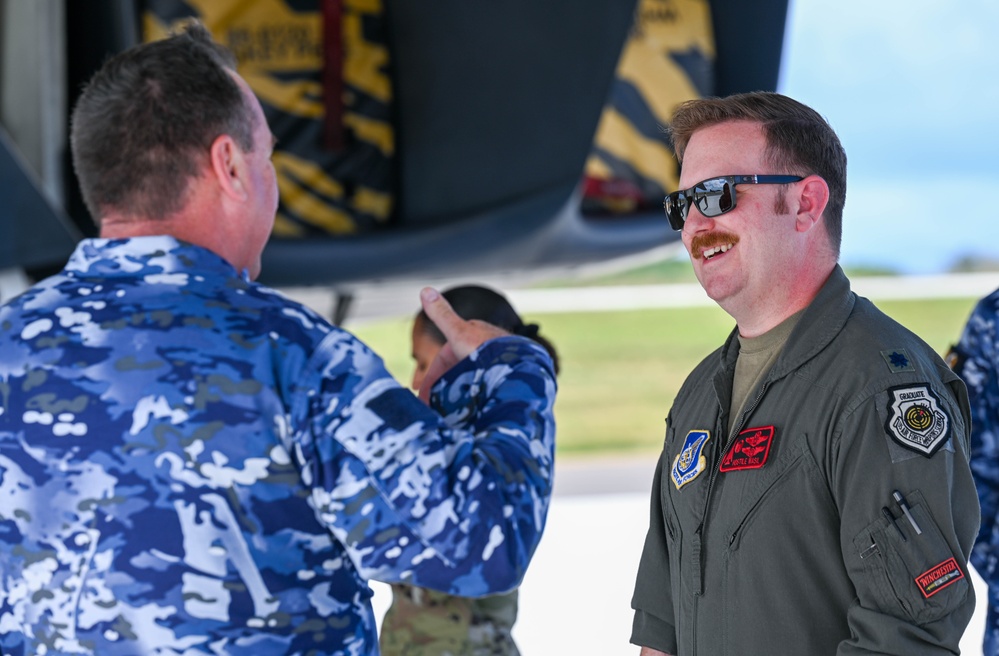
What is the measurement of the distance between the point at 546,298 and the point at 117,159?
645 inches

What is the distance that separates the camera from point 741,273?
1245mm

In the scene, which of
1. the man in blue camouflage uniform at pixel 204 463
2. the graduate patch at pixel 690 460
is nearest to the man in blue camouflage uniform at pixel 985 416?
the graduate patch at pixel 690 460

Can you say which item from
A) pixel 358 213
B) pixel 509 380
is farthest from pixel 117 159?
pixel 358 213

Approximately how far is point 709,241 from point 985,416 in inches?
35.3

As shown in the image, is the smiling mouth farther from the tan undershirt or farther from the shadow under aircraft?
the shadow under aircraft

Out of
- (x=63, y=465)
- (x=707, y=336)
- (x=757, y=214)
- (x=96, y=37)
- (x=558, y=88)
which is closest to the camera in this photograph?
(x=63, y=465)

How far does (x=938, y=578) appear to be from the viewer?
1072mm

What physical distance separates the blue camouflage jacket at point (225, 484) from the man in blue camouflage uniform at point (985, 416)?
1126 millimetres

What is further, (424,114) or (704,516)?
(424,114)

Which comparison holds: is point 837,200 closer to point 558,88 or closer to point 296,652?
point 296,652

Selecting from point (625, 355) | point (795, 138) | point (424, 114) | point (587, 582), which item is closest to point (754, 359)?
point (795, 138)

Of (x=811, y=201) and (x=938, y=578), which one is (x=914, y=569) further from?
(x=811, y=201)

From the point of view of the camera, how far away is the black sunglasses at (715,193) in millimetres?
1238

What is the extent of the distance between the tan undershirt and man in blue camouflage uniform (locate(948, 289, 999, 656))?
76cm
